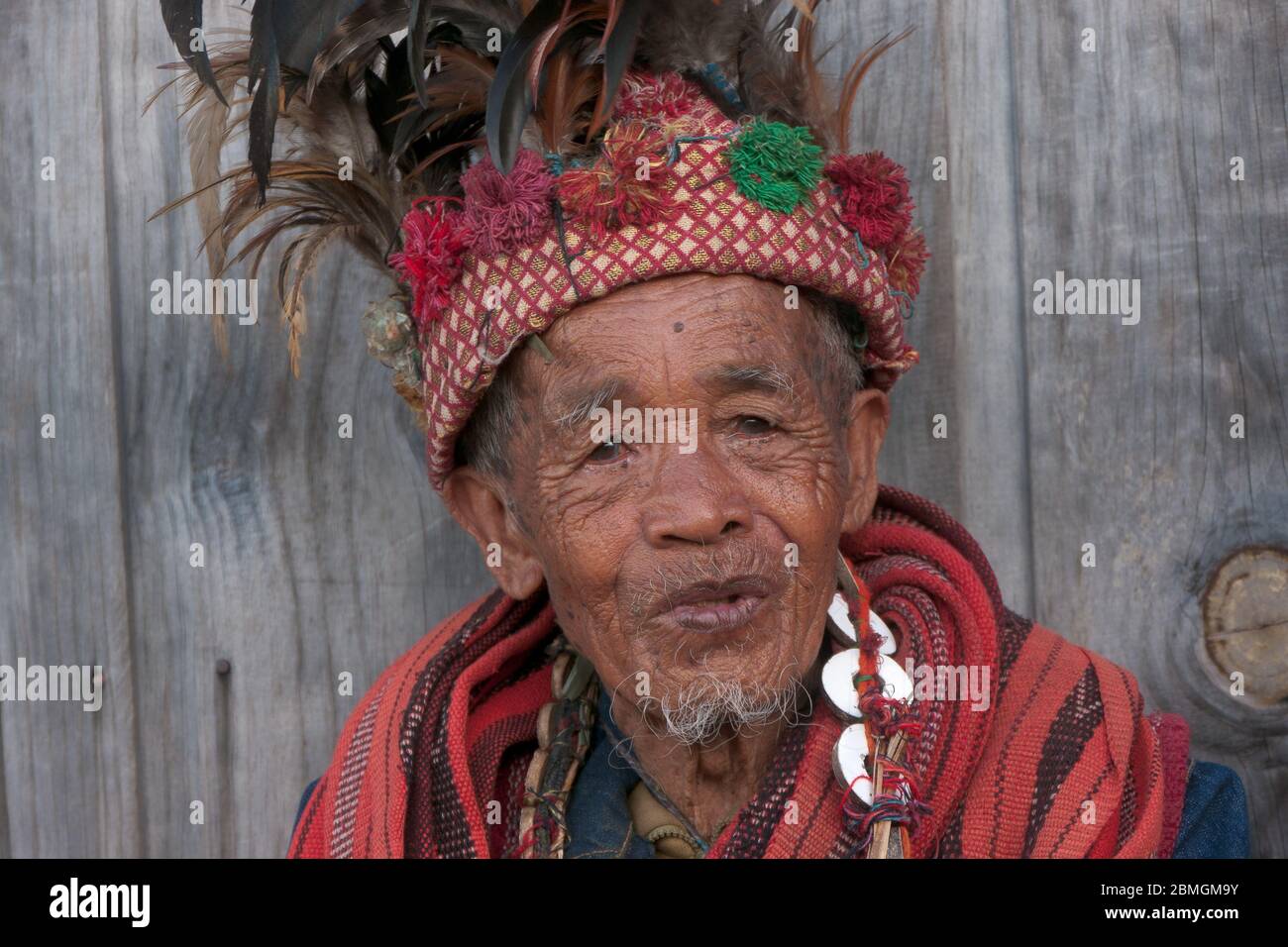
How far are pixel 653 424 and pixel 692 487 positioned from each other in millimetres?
126

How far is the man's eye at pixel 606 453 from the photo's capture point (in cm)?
216

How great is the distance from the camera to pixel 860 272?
2227mm

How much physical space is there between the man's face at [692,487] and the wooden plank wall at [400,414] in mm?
745

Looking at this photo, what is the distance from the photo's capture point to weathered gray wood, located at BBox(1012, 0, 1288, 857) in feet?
8.70

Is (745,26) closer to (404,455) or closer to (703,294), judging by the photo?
(703,294)

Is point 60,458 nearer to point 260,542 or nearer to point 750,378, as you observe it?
point 260,542

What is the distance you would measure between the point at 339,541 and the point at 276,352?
44 cm

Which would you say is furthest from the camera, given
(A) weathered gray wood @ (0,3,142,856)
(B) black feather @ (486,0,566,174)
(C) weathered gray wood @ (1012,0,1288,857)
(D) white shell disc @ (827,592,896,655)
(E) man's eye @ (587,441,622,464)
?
(A) weathered gray wood @ (0,3,142,856)

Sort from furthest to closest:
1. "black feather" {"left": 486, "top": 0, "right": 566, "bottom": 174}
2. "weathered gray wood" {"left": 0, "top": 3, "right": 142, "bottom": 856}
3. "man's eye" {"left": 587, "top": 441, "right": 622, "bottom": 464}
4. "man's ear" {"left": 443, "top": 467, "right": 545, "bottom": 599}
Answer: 1. "weathered gray wood" {"left": 0, "top": 3, "right": 142, "bottom": 856}
2. "man's ear" {"left": 443, "top": 467, "right": 545, "bottom": 599}
3. "man's eye" {"left": 587, "top": 441, "right": 622, "bottom": 464}
4. "black feather" {"left": 486, "top": 0, "right": 566, "bottom": 174}

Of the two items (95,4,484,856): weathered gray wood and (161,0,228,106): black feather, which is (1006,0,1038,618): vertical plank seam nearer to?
(95,4,484,856): weathered gray wood

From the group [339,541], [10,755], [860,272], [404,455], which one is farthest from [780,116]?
[10,755]

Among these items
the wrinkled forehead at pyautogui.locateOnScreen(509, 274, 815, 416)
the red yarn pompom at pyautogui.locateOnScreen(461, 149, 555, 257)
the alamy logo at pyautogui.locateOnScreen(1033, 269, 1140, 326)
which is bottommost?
the wrinkled forehead at pyautogui.locateOnScreen(509, 274, 815, 416)

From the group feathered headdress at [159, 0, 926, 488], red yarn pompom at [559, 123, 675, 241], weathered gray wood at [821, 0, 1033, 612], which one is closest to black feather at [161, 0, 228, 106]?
feathered headdress at [159, 0, 926, 488]

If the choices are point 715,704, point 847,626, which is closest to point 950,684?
point 847,626
